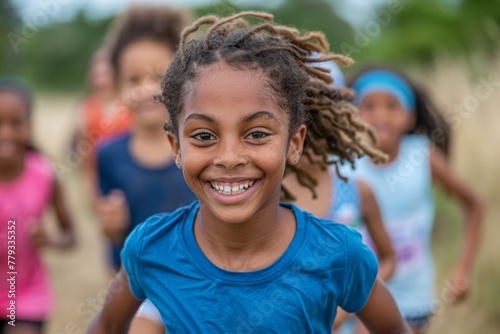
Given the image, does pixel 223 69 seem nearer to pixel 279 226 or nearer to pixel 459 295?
pixel 279 226

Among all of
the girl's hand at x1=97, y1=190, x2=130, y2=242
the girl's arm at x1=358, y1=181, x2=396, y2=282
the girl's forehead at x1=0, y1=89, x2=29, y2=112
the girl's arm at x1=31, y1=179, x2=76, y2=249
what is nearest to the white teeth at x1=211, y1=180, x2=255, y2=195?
the girl's arm at x1=358, y1=181, x2=396, y2=282

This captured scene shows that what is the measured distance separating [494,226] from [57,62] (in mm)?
22155

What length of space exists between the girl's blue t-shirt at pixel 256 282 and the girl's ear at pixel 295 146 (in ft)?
0.62

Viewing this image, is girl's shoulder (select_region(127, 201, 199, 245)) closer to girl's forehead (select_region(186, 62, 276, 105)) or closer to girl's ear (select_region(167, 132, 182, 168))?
girl's ear (select_region(167, 132, 182, 168))

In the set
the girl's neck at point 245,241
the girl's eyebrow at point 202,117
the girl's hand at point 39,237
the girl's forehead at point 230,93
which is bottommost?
the girl's neck at point 245,241

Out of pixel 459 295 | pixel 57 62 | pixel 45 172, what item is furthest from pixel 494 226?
pixel 57 62

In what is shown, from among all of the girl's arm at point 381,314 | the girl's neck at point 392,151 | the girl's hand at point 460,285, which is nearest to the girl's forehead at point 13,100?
the girl's neck at point 392,151

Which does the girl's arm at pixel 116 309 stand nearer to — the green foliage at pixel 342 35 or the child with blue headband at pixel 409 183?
the green foliage at pixel 342 35

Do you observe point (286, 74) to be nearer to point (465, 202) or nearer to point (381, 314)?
point (381, 314)

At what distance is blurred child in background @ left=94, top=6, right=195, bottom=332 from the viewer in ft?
16.6

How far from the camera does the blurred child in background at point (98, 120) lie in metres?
7.56

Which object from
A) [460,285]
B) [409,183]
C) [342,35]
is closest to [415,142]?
[409,183]

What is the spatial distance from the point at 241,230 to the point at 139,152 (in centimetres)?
256

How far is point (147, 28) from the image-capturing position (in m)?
5.71
